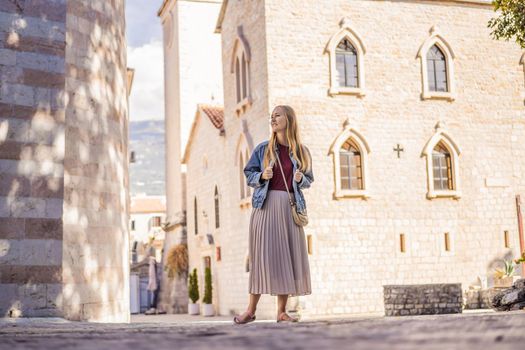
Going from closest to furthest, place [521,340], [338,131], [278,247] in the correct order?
[521,340], [278,247], [338,131]

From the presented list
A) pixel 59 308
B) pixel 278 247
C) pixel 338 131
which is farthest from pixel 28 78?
pixel 338 131

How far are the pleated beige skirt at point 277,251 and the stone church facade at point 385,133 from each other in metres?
13.2

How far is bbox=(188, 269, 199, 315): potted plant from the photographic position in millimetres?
27812

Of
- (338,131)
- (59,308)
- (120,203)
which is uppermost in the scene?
(338,131)

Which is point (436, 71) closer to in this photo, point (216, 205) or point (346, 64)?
point (346, 64)

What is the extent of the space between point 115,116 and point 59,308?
10.1ft

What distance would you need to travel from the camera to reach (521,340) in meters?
3.75

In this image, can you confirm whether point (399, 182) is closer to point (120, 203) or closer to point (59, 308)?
point (120, 203)

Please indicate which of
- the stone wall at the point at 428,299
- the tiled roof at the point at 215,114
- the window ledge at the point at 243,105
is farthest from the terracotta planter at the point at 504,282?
the tiled roof at the point at 215,114

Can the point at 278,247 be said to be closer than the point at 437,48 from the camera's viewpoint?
Yes

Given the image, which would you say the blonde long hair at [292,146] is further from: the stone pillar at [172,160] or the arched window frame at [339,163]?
the stone pillar at [172,160]

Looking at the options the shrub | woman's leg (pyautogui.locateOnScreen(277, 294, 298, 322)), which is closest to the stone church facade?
the shrub

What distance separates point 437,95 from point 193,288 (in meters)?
12.0

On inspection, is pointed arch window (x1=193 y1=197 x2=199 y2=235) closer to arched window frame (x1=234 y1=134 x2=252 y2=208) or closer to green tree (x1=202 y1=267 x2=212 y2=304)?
green tree (x1=202 y1=267 x2=212 y2=304)
